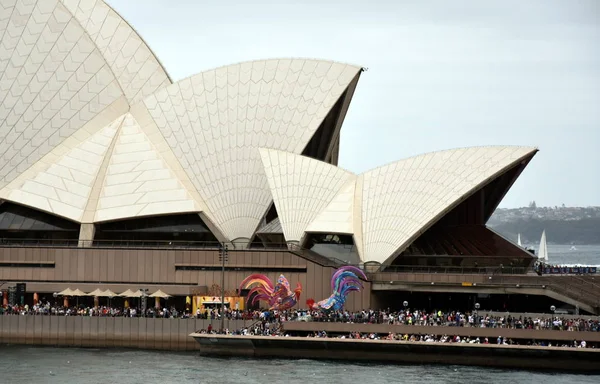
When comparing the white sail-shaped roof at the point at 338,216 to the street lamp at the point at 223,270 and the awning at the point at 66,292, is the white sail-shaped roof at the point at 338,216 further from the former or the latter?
the awning at the point at 66,292

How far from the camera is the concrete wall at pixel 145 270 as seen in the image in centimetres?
7075

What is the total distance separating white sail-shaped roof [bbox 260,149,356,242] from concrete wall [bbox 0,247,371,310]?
7.57 ft

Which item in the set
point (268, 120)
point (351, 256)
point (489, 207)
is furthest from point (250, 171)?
point (489, 207)

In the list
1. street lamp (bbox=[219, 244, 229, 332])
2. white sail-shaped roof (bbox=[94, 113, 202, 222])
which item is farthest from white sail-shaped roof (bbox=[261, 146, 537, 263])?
white sail-shaped roof (bbox=[94, 113, 202, 222])

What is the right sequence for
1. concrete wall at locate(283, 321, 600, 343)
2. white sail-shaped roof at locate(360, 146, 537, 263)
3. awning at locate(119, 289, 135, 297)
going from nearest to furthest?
concrete wall at locate(283, 321, 600, 343) < white sail-shaped roof at locate(360, 146, 537, 263) < awning at locate(119, 289, 135, 297)

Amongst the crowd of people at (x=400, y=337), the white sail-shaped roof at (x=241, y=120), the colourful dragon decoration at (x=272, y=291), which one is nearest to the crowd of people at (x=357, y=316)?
the colourful dragon decoration at (x=272, y=291)

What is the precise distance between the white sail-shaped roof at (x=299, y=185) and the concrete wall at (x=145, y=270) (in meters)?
2.31

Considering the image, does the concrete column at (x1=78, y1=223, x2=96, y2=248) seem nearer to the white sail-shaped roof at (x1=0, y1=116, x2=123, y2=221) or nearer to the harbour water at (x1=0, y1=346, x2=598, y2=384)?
the white sail-shaped roof at (x1=0, y1=116, x2=123, y2=221)

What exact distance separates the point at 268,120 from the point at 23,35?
642 inches

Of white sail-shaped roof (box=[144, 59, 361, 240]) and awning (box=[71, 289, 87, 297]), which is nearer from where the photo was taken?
awning (box=[71, 289, 87, 297])

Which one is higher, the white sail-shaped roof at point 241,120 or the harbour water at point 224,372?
the white sail-shaped roof at point 241,120

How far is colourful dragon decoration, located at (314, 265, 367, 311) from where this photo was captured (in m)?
66.5

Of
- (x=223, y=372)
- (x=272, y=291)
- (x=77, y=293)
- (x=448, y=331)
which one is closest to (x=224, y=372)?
(x=223, y=372)

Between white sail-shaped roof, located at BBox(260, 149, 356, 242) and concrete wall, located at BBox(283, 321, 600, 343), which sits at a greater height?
white sail-shaped roof, located at BBox(260, 149, 356, 242)
